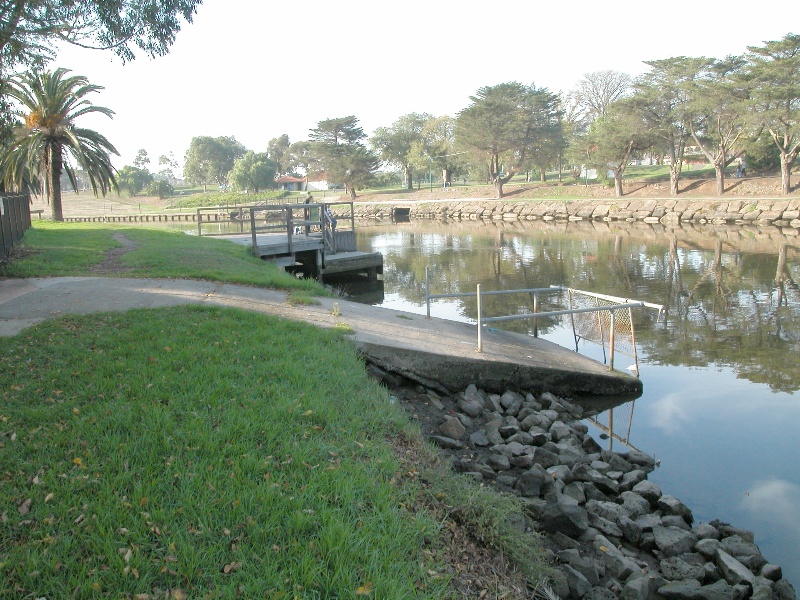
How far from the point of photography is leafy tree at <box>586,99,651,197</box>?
56188 millimetres

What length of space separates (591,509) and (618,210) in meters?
49.3

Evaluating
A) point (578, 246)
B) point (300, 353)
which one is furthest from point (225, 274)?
point (578, 246)

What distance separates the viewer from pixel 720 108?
1975 inches

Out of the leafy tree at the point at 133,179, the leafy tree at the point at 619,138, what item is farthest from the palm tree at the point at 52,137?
the leafy tree at the point at 133,179

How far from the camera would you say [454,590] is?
3771 millimetres

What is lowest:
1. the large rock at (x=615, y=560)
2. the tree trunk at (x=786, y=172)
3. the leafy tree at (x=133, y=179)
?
the large rock at (x=615, y=560)

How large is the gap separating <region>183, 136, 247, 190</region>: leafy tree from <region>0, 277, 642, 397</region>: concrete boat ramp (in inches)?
4756

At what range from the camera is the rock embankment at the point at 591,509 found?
5.06m

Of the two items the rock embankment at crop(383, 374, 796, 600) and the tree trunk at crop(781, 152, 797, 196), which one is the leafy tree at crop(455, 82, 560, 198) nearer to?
the tree trunk at crop(781, 152, 797, 196)

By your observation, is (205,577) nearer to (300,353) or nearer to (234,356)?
(234,356)

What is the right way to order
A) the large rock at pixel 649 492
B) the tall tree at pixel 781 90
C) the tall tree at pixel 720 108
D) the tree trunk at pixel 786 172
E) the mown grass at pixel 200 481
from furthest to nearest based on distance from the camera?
1. the tall tree at pixel 720 108
2. the tree trunk at pixel 786 172
3. the tall tree at pixel 781 90
4. the large rock at pixel 649 492
5. the mown grass at pixel 200 481

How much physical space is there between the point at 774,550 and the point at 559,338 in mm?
7907

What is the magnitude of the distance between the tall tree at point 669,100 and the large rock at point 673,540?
53557 millimetres

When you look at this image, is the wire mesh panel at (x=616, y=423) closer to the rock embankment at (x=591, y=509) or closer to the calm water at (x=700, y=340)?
the calm water at (x=700, y=340)
